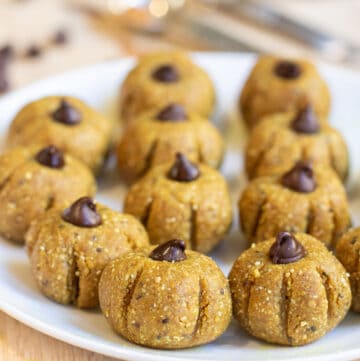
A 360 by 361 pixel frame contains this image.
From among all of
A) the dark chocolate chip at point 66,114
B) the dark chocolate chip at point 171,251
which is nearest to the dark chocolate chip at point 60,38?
the dark chocolate chip at point 66,114

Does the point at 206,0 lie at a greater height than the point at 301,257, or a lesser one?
lesser

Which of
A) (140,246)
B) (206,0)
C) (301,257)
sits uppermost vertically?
(301,257)

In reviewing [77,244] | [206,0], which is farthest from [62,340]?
[206,0]

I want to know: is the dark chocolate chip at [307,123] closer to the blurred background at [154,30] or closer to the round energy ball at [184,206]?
the round energy ball at [184,206]

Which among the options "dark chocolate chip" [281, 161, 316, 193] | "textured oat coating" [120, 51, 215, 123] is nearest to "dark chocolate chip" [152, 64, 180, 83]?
"textured oat coating" [120, 51, 215, 123]

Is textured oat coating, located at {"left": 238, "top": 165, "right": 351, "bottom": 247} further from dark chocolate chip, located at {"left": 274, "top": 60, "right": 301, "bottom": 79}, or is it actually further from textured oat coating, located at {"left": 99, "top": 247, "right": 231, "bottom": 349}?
dark chocolate chip, located at {"left": 274, "top": 60, "right": 301, "bottom": 79}

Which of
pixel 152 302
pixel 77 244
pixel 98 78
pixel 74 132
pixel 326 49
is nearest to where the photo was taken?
pixel 152 302

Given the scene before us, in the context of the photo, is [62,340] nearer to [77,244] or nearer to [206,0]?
[77,244]

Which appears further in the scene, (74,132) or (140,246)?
(74,132)
